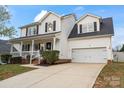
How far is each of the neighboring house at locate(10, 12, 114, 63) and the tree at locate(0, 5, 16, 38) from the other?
76.4 inches

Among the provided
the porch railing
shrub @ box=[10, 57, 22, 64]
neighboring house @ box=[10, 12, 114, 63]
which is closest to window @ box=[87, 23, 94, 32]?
neighboring house @ box=[10, 12, 114, 63]

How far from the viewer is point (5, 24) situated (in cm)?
2075

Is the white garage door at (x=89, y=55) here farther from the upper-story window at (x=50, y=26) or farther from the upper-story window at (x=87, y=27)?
the upper-story window at (x=50, y=26)

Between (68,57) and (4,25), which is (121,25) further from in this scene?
(4,25)

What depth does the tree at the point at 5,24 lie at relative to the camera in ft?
66.2

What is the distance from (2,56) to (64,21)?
31.1 feet

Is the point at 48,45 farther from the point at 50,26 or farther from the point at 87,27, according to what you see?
the point at 87,27

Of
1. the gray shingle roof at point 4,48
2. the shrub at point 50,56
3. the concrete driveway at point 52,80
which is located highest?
the gray shingle roof at point 4,48

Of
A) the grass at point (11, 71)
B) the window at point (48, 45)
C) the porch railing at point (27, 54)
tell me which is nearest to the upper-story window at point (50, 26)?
the window at point (48, 45)

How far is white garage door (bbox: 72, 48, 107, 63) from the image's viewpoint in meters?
18.7

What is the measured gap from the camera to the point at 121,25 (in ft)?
76.7

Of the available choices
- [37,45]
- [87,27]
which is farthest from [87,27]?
[37,45]

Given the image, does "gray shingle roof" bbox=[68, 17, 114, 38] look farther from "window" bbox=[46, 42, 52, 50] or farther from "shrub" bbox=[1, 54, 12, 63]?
"shrub" bbox=[1, 54, 12, 63]

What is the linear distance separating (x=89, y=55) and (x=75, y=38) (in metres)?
2.85
